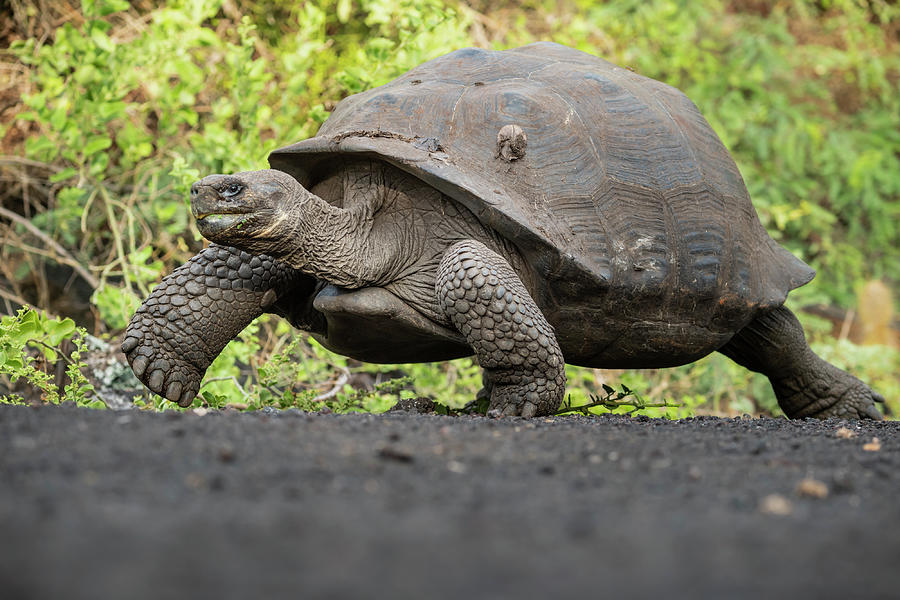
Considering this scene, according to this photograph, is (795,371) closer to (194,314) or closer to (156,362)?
(194,314)

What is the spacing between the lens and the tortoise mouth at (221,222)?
3.02 meters

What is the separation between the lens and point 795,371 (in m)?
4.49

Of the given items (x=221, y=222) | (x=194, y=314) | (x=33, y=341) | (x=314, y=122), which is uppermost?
(x=221, y=222)

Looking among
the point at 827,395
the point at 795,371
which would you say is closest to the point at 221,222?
the point at 795,371

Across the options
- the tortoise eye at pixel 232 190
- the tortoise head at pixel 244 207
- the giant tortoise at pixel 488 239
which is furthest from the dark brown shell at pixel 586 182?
the tortoise eye at pixel 232 190

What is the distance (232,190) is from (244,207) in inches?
2.9

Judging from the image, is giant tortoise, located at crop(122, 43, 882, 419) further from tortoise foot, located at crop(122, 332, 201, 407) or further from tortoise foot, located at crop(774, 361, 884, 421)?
tortoise foot, located at crop(774, 361, 884, 421)

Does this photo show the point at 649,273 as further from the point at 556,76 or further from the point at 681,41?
the point at 681,41

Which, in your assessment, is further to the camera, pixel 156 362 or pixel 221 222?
pixel 156 362

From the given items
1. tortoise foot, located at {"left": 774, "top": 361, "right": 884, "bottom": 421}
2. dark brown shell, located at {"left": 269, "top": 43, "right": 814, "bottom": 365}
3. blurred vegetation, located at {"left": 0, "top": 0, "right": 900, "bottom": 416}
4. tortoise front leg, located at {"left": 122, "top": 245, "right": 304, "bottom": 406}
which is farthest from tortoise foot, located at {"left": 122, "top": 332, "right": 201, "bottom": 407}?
tortoise foot, located at {"left": 774, "top": 361, "right": 884, "bottom": 421}

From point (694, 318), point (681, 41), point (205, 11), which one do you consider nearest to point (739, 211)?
point (694, 318)

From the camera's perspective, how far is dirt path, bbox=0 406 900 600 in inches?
40.9

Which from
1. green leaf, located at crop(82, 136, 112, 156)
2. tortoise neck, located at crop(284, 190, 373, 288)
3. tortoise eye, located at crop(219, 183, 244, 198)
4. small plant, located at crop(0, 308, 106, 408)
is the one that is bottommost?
small plant, located at crop(0, 308, 106, 408)

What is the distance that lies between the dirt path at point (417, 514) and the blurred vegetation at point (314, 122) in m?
2.10
